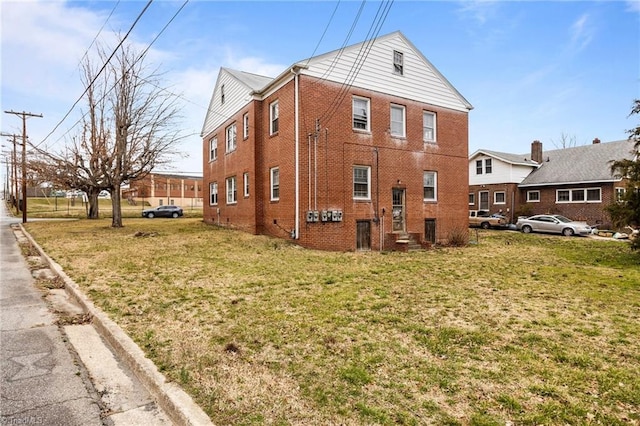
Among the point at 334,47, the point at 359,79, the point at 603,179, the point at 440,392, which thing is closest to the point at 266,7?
the point at 334,47

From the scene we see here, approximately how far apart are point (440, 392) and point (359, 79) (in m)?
14.2

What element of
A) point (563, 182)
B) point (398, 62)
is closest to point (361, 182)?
point (398, 62)

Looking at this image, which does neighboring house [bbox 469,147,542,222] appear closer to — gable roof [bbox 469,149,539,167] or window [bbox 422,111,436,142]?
gable roof [bbox 469,149,539,167]

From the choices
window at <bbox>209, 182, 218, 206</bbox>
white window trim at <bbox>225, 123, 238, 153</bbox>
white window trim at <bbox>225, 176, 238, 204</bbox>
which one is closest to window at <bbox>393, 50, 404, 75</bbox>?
white window trim at <bbox>225, 123, 238, 153</bbox>

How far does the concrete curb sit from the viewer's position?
120 inches

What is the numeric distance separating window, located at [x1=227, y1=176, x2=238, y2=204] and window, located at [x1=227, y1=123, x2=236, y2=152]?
1.62m

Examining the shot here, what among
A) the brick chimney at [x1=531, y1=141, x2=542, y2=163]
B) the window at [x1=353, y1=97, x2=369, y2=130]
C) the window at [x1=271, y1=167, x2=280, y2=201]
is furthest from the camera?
the brick chimney at [x1=531, y1=141, x2=542, y2=163]

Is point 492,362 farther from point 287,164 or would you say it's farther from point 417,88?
point 417,88

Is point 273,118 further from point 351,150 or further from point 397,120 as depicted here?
point 397,120

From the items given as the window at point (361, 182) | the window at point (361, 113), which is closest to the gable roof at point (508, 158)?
the window at point (361, 113)

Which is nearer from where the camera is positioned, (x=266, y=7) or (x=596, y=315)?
(x=596, y=315)

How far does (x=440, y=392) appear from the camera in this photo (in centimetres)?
338

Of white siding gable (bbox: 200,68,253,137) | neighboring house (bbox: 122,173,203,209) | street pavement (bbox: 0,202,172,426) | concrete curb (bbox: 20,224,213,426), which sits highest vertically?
white siding gable (bbox: 200,68,253,137)

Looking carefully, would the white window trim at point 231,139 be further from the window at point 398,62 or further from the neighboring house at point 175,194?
the neighboring house at point 175,194
